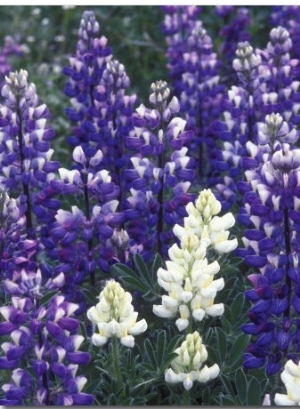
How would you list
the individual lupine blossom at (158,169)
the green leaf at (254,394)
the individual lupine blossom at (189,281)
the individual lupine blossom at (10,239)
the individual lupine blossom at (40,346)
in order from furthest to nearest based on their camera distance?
1. the individual lupine blossom at (158,169)
2. the individual lupine blossom at (10,239)
3. the green leaf at (254,394)
4. the individual lupine blossom at (189,281)
5. the individual lupine blossom at (40,346)

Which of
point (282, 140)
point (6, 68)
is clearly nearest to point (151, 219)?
point (282, 140)

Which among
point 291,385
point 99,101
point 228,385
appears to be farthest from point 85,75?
point 291,385

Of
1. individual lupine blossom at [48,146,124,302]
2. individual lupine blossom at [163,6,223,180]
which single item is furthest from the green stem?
individual lupine blossom at [163,6,223,180]

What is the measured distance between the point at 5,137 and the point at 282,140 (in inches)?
34.3

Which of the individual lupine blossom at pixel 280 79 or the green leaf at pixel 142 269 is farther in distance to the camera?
the individual lupine blossom at pixel 280 79

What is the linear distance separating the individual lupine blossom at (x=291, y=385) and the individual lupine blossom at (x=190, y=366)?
19 centimetres

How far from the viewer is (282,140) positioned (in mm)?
3162

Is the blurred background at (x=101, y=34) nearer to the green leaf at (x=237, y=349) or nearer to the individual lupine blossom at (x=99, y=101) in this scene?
the individual lupine blossom at (x=99, y=101)

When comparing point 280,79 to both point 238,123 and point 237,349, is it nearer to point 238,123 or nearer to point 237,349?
point 238,123

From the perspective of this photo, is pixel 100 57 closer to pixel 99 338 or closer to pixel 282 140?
pixel 282 140

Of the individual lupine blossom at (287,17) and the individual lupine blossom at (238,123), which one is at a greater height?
the individual lupine blossom at (287,17)

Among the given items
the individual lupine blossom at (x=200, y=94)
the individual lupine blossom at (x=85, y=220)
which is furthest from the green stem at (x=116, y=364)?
the individual lupine blossom at (x=200, y=94)

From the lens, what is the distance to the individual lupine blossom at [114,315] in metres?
2.46

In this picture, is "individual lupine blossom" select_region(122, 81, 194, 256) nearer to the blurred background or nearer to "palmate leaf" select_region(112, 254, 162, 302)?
"palmate leaf" select_region(112, 254, 162, 302)
